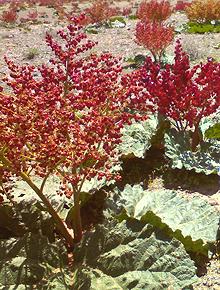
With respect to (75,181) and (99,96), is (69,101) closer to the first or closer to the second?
(99,96)

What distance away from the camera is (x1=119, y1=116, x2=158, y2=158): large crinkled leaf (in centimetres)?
563

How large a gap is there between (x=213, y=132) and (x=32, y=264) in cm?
318

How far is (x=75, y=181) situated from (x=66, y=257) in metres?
0.66

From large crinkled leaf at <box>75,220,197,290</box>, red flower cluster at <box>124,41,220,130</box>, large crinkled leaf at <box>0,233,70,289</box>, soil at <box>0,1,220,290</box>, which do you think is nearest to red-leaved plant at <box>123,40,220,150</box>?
red flower cluster at <box>124,41,220,130</box>

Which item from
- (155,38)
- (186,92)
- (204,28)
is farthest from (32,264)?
(204,28)

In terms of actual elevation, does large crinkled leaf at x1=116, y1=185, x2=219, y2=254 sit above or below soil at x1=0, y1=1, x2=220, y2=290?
below

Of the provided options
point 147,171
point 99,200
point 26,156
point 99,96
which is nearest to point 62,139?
point 26,156

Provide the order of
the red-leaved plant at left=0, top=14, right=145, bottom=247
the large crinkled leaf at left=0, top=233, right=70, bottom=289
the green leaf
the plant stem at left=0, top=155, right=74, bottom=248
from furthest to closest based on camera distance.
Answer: the green leaf < the plant stem at left=0, top=155, right=74, bottom=248 < the large crinkled leaf at left=0, top=233, right=70, bottom=289 < the red-leaved plant at left=0, top=14, right=145, bottom=247

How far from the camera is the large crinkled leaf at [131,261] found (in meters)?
3.37

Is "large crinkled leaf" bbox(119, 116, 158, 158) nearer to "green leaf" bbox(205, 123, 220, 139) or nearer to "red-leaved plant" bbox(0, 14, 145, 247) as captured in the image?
"green leaf" bbox(205, 123, 220, 139)

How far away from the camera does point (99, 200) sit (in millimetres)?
4980

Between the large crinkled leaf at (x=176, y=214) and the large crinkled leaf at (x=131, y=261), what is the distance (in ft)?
0.82

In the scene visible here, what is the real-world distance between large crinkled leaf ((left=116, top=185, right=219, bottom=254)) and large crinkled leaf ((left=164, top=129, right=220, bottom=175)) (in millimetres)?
1141

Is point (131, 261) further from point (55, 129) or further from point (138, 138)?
point (138, 138)
